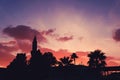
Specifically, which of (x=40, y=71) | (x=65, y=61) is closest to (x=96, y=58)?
(x=65, y=61)

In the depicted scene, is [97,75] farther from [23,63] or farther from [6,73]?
[6,73]

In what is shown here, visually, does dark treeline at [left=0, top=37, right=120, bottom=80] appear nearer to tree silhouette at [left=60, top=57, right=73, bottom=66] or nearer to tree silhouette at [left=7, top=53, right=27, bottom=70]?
tree silhouette at [left=7, top=53, right=27, bottom=70]

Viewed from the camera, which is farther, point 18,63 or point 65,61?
point 65,61

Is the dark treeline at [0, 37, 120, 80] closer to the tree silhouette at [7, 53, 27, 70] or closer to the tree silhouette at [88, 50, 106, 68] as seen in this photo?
the tree silhouette at [7, 53, 27, 70]

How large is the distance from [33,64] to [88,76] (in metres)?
13.7

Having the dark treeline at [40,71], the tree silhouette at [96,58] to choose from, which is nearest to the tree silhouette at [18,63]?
the dark treeline at [40,71]

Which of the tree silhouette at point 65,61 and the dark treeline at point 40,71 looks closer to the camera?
the dark treeline at point 40,71

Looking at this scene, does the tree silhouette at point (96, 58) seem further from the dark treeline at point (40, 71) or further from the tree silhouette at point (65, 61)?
the dark treeline at point (40, 71)

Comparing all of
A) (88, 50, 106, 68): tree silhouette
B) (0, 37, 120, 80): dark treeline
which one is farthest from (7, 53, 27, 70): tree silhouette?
(88, 50, 106, 68): tree silhouette

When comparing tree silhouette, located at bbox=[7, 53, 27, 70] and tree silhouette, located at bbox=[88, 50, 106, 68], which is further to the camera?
tree silhouette, located at bbox=[88, 50, 106, 68]

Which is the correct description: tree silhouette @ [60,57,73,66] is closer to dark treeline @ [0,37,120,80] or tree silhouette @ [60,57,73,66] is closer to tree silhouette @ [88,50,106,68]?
tree silhouette @ [88,50,106,68]

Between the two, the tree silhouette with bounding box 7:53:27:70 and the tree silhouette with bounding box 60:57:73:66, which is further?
the tree silhouette with bounding box 60:57:73:66

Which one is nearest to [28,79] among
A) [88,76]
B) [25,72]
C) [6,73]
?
[25,72]

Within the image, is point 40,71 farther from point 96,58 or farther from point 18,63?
point 96,58
